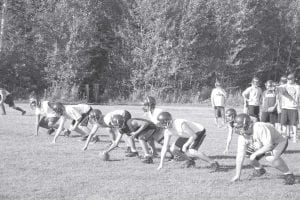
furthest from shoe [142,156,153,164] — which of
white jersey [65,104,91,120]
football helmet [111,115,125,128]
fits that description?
white jersey [65,104,91,120]

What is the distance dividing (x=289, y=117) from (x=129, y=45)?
2408cm

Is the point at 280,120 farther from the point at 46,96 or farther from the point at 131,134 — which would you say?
the point at 46,96

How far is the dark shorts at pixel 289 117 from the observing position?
1538 centimetres

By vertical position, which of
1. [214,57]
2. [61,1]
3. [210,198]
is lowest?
[210,198]

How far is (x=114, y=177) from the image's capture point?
9.70 meters

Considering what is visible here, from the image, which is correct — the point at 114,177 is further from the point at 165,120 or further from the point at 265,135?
the point at 265,135

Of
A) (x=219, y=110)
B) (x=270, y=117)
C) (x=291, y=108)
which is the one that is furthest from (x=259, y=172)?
(x=219, y=110)

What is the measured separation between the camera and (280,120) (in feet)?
52.5

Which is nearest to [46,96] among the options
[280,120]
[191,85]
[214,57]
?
[191,85]

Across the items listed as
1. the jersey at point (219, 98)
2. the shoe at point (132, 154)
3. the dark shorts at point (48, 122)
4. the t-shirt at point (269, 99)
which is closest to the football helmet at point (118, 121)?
the shoe at point (132, 154)

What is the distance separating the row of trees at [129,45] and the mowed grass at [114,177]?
2305 cm

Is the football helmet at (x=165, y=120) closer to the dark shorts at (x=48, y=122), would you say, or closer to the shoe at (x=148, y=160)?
the shoe at (x=148, y=160)

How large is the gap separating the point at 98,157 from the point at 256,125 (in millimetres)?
4494

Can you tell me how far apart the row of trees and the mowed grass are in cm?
2305
